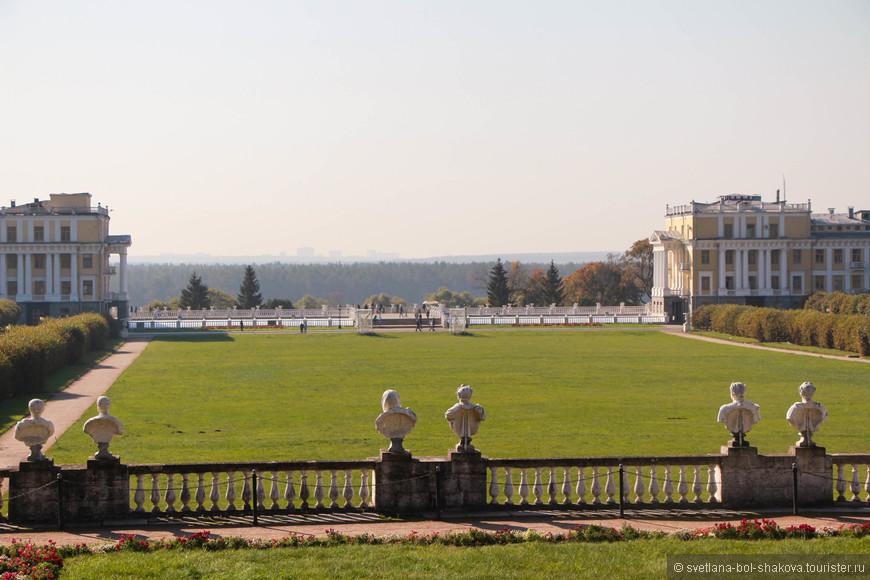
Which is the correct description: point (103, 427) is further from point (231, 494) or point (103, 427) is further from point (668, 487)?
point (668, 487)

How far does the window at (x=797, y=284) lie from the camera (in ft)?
369

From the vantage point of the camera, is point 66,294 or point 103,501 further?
point 66,294

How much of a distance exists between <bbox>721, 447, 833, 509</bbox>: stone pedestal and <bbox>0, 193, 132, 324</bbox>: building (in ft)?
309

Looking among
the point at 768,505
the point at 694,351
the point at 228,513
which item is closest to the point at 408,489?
the point at 228,513

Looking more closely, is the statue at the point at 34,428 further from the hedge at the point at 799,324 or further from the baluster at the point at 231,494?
the hedge at the point at 799,324

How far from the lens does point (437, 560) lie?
47.3 feet

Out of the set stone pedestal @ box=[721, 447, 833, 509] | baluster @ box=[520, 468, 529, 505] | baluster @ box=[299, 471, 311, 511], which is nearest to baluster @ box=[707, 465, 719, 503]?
stone pedestal @ box=[721, 447, 833, 509]

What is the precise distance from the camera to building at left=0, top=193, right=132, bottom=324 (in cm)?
10394

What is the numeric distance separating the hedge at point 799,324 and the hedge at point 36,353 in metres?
46.4

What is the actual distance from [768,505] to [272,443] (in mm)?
14830

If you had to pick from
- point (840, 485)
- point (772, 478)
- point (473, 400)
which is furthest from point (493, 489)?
point (473, 400)

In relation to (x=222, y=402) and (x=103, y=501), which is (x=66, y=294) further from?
(x=103, y=501)

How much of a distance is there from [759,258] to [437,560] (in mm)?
103366

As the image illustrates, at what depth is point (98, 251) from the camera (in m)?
104
